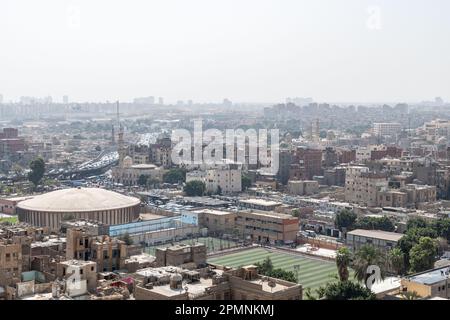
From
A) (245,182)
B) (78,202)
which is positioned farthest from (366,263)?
(245,182)

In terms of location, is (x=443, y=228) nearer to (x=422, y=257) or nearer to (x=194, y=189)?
(x=422, y=257)

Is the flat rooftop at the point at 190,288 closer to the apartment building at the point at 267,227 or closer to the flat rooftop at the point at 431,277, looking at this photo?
the flat rooftop at the point at 431,277

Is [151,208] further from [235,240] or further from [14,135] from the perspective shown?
[14,135]

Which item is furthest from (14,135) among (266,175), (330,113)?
(330,113)

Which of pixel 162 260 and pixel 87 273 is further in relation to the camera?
pixel 162 260

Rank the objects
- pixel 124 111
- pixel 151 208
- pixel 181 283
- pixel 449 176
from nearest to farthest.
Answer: pixel 181 283
pixel 151 208
pixel 449 176
pixel 124 111
